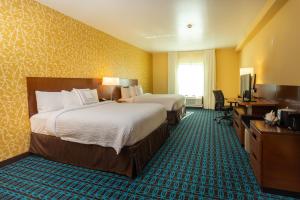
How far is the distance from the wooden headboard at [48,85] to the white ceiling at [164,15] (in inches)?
56.3

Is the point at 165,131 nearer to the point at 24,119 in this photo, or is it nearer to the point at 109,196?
the point at 109,196

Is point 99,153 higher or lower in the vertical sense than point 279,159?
lower

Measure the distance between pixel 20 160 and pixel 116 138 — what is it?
1.90 metres

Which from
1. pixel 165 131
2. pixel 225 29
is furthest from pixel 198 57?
pixel 165 131

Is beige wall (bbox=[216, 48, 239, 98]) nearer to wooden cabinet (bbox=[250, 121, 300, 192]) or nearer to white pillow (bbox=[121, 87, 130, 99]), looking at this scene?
white pillow (bbox=[121, 87, 130, 99])

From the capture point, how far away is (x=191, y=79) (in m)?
8.45

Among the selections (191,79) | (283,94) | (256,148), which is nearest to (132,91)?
(191,79)

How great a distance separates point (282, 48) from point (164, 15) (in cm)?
235

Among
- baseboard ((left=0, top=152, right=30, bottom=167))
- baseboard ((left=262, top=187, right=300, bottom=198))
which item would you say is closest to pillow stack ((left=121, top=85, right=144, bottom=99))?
baseboard ((left=0, top=152, right=30, bottom=167))

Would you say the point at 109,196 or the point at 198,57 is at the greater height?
the point at 198,57

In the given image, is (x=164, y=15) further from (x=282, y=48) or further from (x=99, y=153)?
(x=99, y=153)

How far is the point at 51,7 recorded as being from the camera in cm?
344

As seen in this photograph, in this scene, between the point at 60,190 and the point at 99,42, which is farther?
the point at 99,42

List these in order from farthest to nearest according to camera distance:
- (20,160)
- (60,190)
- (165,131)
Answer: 1. (165,131)
2. (20,160)
3. (60,190)
